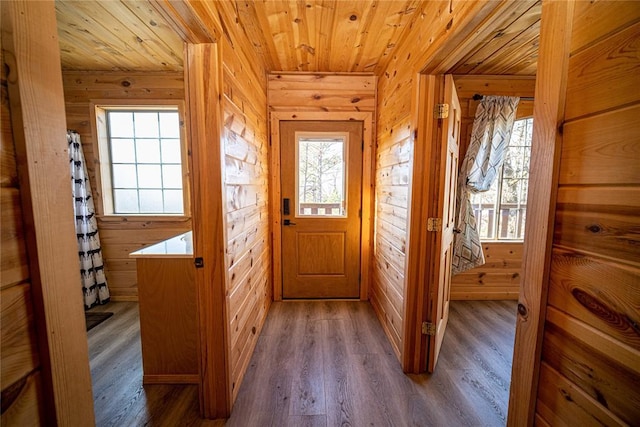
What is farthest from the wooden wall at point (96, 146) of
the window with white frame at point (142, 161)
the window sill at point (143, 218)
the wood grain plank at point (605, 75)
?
the wood grain plank at point (605, 75)

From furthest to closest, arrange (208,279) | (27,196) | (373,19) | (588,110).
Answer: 1. (373,19)
2. (208,279)
3. (588,110)
4. (27,196)

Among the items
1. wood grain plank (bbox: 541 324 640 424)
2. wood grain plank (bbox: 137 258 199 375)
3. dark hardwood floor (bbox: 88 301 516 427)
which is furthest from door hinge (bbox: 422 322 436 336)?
wood grain plank (bbox: 137 258 199 375)

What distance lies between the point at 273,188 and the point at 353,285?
145 centimetres

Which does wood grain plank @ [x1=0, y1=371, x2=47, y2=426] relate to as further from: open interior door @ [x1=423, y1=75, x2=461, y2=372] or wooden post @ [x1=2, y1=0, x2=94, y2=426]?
open interior door @ [x1=423, y1=75, x2=461, y2=372]

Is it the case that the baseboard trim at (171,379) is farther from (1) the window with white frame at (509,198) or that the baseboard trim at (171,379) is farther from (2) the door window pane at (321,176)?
(1) the window with white frame at (509,198)

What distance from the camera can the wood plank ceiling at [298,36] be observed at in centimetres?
156

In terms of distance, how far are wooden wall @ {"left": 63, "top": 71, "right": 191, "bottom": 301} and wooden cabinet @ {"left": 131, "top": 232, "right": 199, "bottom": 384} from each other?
1.35m

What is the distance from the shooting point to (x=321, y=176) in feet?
8.88

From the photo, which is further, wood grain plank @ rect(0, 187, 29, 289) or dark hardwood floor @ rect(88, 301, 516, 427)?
dark hardwood floor @ rect(88, 301, 516, 427)

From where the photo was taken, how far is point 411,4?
4.94 feet

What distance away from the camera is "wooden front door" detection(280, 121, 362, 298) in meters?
2.64

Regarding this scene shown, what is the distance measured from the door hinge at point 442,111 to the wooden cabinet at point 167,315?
5.91 ft

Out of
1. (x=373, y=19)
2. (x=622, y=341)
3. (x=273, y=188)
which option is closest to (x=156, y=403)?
(x=273, y=188)

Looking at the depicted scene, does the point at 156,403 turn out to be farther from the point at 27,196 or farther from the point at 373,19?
the point at 373,19
